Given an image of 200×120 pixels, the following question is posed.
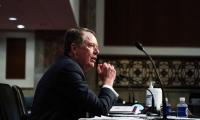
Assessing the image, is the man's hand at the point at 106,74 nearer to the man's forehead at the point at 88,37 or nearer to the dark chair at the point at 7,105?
the man's forehead at the point at 88,37

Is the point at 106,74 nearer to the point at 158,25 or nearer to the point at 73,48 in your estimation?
the point at 73,48

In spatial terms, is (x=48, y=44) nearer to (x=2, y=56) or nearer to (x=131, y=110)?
(x=2, y=56)

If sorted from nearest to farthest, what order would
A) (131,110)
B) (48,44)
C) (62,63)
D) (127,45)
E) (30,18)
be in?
(62,63) → (131,110) → (30,18) → (127,45) → (48,44)

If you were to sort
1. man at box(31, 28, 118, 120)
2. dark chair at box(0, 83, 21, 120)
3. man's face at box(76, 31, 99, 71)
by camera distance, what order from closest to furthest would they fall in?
man at box(31, 28, 118, 120)
man's face at box(76, 31, 99, 71)
dark chair at box(0, 83, 21, 120)

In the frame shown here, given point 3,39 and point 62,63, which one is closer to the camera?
point 62,63

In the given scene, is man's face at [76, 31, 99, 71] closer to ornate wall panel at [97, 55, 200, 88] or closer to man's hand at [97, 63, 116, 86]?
man's hand at [97, 63, 116, 86]

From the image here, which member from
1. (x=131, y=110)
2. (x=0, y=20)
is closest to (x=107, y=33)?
(x=0, y=20)

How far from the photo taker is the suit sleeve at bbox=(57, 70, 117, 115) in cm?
208

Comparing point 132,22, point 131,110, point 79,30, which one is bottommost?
point 131,110

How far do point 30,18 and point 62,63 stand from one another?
235 inches

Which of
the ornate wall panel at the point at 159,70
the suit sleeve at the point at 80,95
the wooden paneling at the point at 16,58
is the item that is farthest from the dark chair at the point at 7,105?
the wooden paneling at the point at 16,58

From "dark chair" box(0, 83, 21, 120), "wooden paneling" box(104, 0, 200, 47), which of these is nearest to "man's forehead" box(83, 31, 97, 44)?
"dark chair" box(0, 83, 21, 120)

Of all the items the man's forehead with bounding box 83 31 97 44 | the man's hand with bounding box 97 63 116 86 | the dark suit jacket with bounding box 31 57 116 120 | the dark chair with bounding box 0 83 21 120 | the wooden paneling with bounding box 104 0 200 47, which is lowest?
the dark chair with bounding box 0 83 21 120

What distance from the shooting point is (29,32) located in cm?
938
